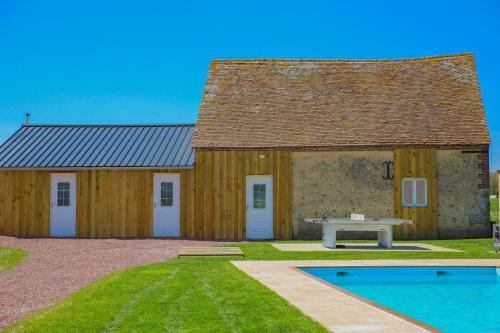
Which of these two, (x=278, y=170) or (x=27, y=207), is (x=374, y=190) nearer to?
(x=278, y=170)

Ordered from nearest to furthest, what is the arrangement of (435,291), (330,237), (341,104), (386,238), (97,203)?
(435,291) → (330,237) → (386,238) → (97,203) → (341,104)

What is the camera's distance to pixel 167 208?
21.0 metres

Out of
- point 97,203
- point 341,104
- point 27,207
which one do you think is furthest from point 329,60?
point 27,207

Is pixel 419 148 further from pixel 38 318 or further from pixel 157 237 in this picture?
pixel 38 318

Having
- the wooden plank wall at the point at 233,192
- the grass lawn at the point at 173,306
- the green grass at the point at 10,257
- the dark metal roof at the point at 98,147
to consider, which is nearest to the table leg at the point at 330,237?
the wooden plank wall at the point at 233,192

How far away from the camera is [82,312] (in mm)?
7125

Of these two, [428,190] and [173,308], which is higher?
[428,190]

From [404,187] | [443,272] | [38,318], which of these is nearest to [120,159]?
[404,187]

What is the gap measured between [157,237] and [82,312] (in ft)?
45.3

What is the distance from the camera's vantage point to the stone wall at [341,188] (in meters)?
20.3

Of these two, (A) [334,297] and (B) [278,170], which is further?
(B) [278,170]

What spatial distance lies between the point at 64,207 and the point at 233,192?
656 centimetres

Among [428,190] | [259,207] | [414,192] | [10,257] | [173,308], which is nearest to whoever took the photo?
[173,308]

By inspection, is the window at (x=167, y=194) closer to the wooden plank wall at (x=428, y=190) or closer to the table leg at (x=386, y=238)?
the table leg at (x=386, y=238)
